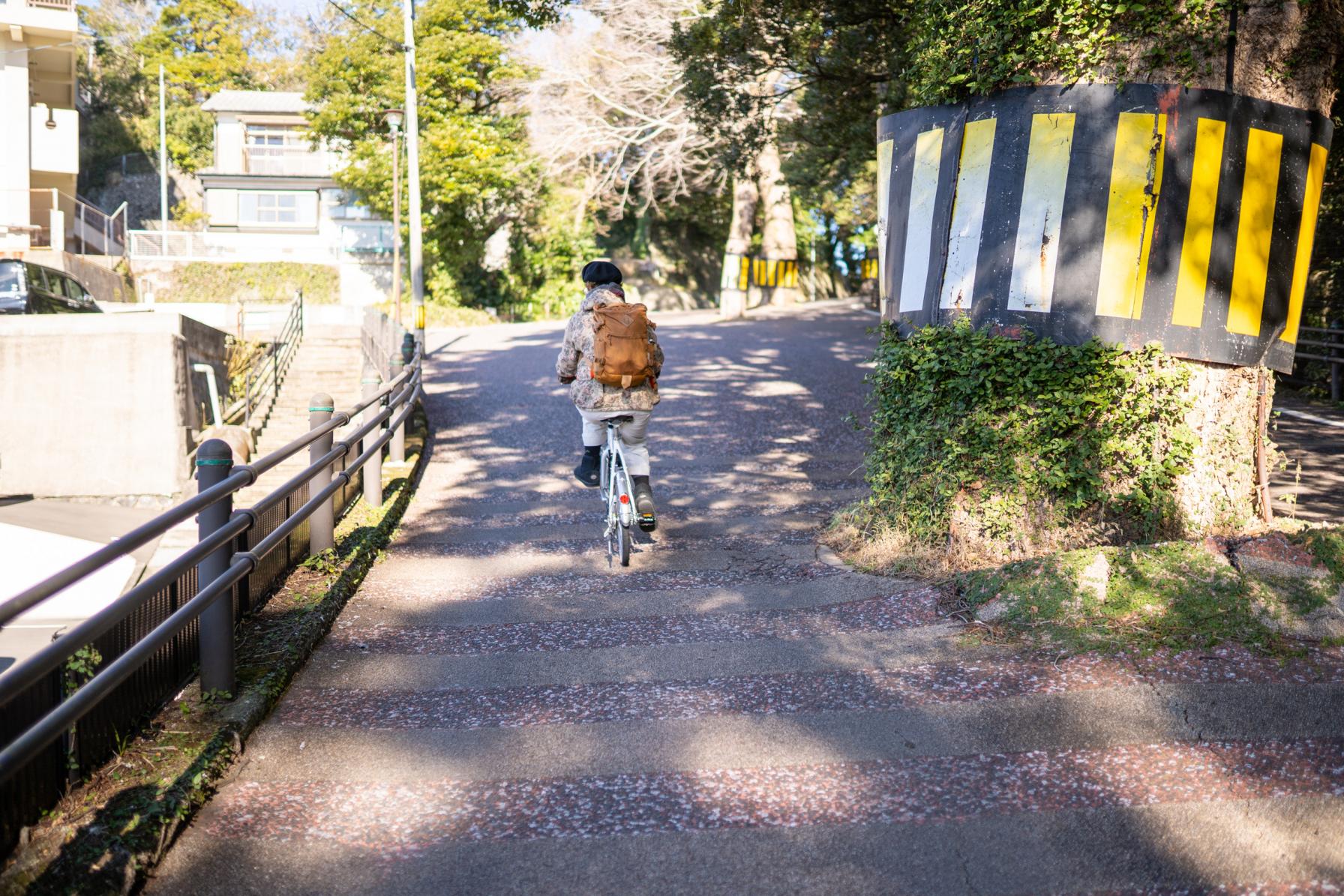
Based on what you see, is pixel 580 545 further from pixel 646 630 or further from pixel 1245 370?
pixel 1245 370

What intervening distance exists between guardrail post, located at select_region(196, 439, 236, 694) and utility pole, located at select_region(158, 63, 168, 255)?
4195 cm

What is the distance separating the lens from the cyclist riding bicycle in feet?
26.0

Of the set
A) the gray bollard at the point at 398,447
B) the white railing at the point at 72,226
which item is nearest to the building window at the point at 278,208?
the white railing at the point at 72,226

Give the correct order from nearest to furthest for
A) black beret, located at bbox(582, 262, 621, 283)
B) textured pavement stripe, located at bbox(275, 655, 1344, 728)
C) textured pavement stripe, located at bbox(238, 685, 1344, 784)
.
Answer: textured pavement stripe, located at bbox(238, 685, 1344, 784), textured pavement stripe, located at bbox(275, 655, 1344, 728), black beret, located at bbox(582, 262, 621, 283)

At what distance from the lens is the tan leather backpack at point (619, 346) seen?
791 cm

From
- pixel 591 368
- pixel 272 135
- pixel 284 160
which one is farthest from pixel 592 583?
pixel 272 135

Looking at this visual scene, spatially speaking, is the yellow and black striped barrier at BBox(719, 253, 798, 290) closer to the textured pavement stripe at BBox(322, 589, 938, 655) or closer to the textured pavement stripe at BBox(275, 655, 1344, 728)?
the textured pavement stripe at BBox(322, 589, 938, 655)

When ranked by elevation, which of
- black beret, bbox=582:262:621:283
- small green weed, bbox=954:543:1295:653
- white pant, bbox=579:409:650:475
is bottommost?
small green weed, bbox=954:543:1295:653

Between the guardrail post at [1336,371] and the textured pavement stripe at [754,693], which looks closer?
the textured pavement stripe at [754,693]

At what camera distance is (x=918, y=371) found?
7.09 meters

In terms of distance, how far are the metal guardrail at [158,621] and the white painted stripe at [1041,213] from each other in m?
4.18

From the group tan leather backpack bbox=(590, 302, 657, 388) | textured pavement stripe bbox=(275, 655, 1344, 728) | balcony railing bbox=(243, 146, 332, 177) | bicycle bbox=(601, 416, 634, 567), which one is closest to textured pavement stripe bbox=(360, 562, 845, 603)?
bicycle bbox=(601, 416, 634, 567)

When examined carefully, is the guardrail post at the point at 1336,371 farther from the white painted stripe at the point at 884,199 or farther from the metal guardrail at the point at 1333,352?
the white painted stripe at the point at 884,199

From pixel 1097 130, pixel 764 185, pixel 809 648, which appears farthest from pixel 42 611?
pixel 764 185
